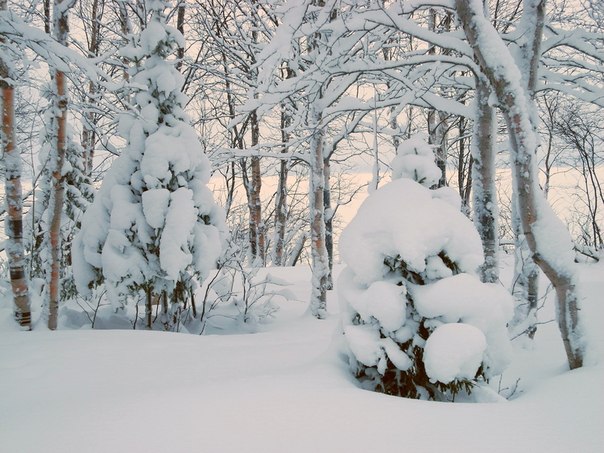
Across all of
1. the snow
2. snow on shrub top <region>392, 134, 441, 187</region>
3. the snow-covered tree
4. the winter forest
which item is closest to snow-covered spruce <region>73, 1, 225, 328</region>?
the winter forest

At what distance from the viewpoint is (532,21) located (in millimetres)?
4055

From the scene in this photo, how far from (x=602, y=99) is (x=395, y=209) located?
10.0 feet

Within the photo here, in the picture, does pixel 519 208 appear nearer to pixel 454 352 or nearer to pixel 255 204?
pixel 454 352

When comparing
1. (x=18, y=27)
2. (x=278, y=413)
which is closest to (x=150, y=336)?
(x=278, y=413)

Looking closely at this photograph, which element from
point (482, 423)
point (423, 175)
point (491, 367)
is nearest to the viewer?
point (482, 423)

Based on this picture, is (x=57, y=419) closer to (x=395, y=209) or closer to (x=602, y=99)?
(x=395, y=209)

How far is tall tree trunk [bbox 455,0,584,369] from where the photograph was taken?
3.42 metres

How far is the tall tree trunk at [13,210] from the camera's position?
Result: 5.66 metres

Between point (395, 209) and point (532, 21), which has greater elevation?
point (532, 21)

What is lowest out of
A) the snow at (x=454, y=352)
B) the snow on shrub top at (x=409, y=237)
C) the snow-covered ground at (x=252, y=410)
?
the snow-covered ground at (x=252, y=410)

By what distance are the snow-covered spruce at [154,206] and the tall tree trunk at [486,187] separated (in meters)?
3.35

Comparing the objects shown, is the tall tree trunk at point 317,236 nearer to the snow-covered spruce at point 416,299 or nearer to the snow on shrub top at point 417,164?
the snow on shrub top at point 417,164

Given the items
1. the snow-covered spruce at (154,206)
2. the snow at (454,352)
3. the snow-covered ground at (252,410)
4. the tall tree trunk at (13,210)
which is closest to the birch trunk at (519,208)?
the snow-covered ground at (252,410)

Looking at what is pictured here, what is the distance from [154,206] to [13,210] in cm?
175
